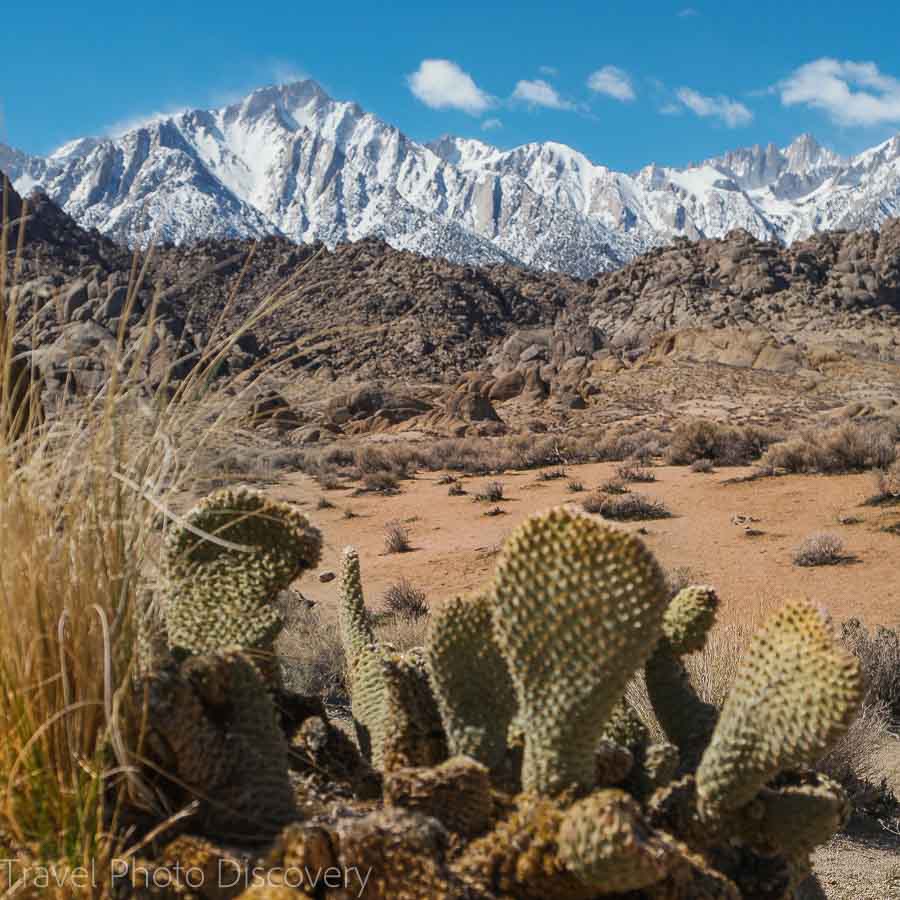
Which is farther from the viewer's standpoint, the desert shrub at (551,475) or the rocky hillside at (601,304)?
the rocky hillside at (601,304)

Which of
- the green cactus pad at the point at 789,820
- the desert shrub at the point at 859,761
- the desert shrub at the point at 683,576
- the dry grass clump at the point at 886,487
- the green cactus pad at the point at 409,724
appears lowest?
the desert shrub at the point at 859,761

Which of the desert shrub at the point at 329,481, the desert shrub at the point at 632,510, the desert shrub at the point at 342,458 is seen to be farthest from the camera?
the desert shrub at the point at 342,458

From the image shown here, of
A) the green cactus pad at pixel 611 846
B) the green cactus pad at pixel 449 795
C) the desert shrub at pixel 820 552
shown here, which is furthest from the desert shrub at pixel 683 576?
the green cactus pad at pixel 611 846

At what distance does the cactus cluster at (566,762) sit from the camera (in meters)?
1.52

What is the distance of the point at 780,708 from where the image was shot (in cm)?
172

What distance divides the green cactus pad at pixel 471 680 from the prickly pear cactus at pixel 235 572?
1.25ft

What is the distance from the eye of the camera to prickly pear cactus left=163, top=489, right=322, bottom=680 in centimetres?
214

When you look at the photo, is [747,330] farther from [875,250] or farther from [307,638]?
[307,638]

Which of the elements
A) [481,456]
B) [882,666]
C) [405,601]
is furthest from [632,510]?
[481,456]

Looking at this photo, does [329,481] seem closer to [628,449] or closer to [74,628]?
[628,449]

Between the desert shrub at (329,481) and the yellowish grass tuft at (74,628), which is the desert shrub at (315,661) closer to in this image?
the yellowish grass tuft at (74,628)

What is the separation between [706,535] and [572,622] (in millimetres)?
10414

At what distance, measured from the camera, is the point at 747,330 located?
1795 inches

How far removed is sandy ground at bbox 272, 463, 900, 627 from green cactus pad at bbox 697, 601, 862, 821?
14.6 feet
